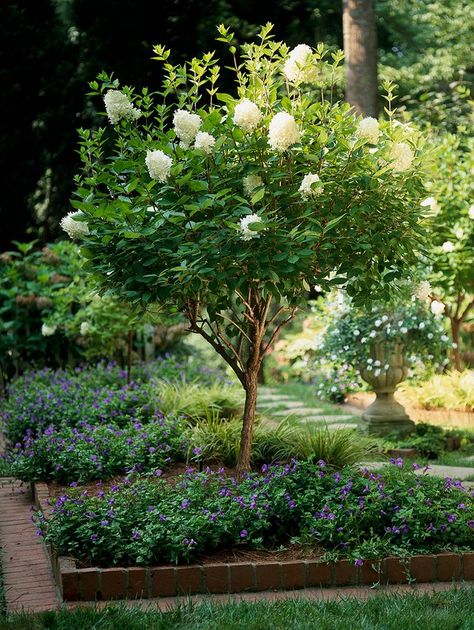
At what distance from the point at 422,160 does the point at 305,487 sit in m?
1.84

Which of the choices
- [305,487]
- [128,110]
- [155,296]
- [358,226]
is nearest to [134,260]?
[155,296]

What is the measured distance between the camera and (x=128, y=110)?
5.27 metres

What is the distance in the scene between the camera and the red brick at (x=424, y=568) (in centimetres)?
442

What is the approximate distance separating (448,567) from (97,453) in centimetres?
246

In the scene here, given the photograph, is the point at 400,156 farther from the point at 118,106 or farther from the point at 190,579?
the point at 190,579

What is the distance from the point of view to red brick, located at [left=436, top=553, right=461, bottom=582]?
14.6ft

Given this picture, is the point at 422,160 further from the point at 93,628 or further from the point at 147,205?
the point at 93,628

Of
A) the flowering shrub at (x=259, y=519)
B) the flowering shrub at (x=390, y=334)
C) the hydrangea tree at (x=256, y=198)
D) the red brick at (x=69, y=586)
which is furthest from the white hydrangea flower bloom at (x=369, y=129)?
the flowering shrub at (x=390, y=334)

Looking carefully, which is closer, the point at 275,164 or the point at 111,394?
the point at 275,164

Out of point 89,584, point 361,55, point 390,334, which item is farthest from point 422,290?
point 361,55

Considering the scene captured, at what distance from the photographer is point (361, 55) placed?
11266 mm

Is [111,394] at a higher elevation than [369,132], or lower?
lower

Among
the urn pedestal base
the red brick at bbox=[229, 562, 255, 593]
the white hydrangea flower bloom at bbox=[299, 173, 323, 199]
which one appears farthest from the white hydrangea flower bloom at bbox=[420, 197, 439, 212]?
the red brick at bbox=[229, 562, 255, 593]

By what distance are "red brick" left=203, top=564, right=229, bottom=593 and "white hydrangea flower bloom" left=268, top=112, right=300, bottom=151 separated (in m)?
2.02
